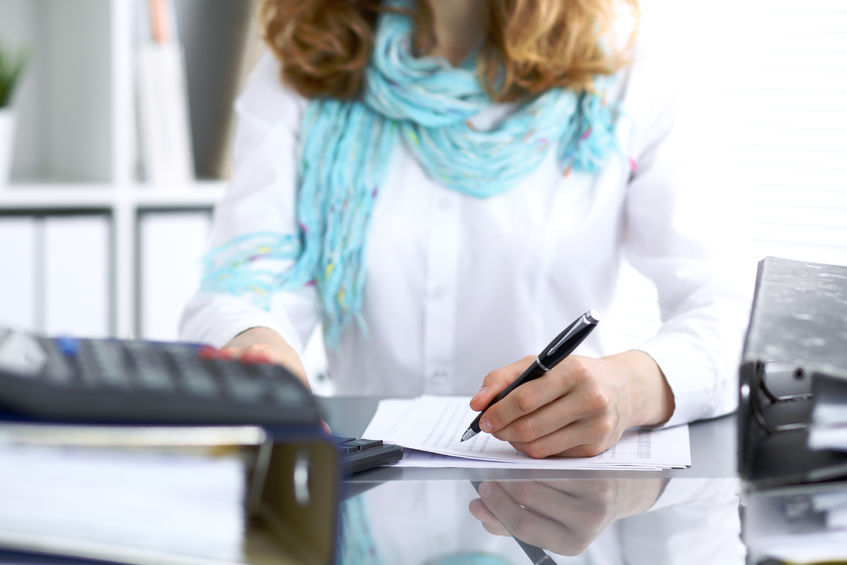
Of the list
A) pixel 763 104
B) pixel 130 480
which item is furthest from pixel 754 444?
pixel 763 104

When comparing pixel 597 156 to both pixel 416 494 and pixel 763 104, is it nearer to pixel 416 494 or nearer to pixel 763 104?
pixel 416 494

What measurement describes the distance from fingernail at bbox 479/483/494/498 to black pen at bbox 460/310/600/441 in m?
0.09

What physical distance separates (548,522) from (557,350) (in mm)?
157

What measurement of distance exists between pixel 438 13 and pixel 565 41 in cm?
22

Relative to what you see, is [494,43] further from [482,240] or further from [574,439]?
[574,439]

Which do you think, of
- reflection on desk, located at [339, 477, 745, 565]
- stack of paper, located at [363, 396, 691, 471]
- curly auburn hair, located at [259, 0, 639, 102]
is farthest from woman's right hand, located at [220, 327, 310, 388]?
curly auburn hair, located at [259, 0, 639, 102]

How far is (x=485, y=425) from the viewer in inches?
28.2

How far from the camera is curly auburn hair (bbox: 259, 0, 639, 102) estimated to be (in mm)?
1150

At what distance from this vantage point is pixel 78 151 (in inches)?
72.6

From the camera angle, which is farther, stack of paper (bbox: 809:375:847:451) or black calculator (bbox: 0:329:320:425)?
stack of paper (bbox: 809:375:847:451)

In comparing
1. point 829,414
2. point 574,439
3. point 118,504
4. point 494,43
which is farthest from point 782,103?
point 118,504

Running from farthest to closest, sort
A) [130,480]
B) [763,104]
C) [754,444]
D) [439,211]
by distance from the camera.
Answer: [763,104] < [439,211] < [754,444] < [130,480]

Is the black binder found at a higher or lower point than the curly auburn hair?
lower

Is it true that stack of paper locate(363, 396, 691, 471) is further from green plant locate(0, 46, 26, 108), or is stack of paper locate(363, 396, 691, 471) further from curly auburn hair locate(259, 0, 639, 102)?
green plant locate(0, 46, 26, 108)
